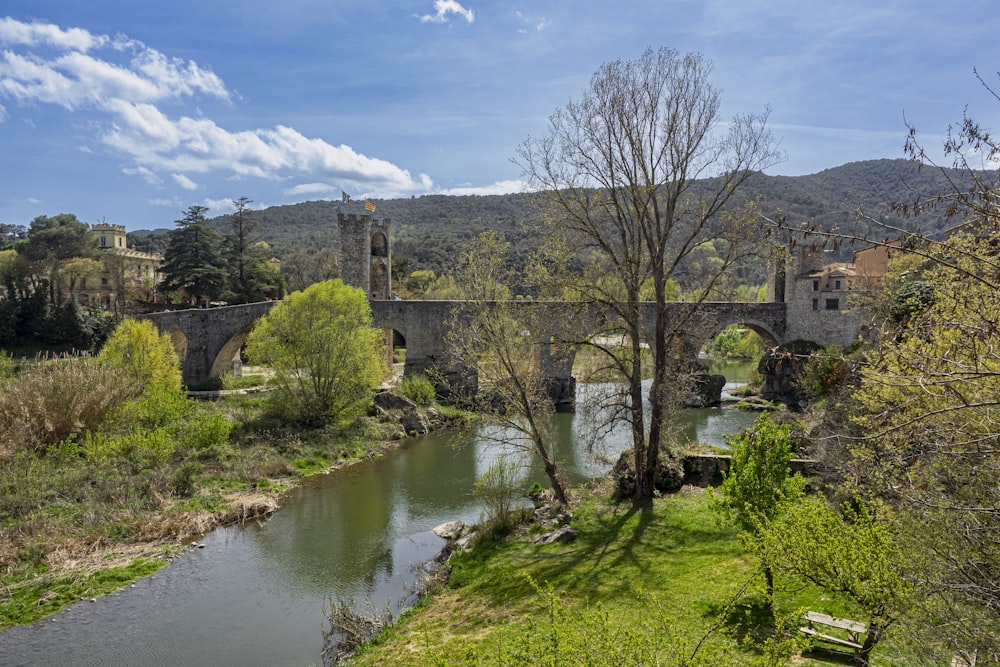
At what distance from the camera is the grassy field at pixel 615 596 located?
6406 millimetres

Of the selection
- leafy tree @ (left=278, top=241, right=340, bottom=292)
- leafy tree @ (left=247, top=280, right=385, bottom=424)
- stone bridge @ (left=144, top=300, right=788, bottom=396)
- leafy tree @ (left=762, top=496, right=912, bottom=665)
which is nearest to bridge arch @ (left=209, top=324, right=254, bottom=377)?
stone bridge @ (left=144, top=300, right=788, bottom=396)

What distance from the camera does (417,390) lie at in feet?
90.5

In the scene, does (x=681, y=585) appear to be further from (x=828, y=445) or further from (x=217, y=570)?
(x=217, y=570)

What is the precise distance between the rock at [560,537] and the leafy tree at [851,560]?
253 inches

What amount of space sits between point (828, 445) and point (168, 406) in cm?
1885

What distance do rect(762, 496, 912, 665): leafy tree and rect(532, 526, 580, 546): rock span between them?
253 inches

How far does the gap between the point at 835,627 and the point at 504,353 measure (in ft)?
26.5

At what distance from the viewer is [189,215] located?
4147 cm

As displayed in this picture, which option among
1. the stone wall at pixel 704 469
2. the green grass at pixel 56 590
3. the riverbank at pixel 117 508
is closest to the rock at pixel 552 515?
the stone wall at pixel 704 469

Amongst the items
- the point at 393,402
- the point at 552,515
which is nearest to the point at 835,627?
the point at 552,515

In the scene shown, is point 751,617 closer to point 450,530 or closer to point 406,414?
point 450,530

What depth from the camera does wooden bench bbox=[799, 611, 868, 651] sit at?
6.48m

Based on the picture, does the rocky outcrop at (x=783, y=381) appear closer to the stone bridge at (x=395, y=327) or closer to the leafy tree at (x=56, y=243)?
the stone bridge at (x=395, y=327)

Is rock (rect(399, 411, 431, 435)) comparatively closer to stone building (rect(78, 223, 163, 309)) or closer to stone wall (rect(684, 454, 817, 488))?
stone wall (rect(684, 454, 817, 488))
